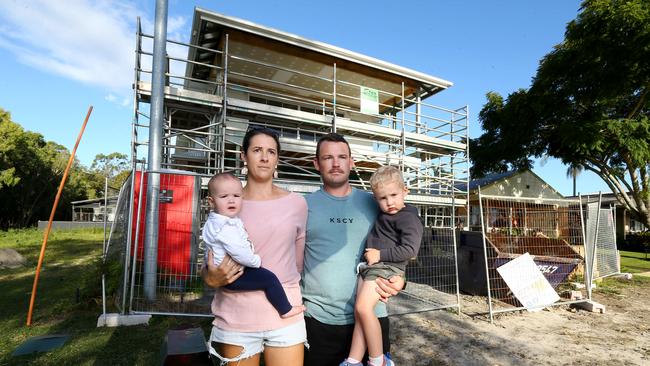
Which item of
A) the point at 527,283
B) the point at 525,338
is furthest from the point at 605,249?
the point at 525,338

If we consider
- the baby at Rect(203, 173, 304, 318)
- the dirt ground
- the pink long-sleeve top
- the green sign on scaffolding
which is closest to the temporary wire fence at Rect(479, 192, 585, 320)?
the dirt ground

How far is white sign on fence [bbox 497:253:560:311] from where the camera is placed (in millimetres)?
6539

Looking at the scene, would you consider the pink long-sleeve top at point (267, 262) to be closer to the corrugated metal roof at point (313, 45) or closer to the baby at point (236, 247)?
the baby at point (236, 247)

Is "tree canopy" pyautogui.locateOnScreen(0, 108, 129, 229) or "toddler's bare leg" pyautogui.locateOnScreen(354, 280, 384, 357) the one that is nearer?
"toddler's bare leg" pyautogui.locateOnScreen(354, 280, 384, 357)

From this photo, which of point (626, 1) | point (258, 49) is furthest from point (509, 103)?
point (258, 49)

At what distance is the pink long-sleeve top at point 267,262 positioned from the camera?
1.84 metres

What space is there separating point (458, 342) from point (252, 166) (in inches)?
187

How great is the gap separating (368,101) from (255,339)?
10.5 metres

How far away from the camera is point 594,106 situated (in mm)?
15930

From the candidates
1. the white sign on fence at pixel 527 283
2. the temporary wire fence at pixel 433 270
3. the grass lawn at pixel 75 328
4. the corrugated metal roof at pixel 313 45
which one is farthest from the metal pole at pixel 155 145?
the white sign on fence at pixel 527 283

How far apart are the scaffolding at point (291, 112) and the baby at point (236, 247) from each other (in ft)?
14.9

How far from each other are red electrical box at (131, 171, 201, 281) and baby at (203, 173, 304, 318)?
4509mm

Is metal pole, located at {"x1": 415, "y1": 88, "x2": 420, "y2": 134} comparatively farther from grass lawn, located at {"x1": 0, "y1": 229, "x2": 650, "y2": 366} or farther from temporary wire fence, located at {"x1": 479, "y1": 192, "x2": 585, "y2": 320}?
grass lawn, located at {"x1": 0, "y1": 229, "x2": 650, "y2": 366}

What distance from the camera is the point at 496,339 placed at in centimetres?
542
